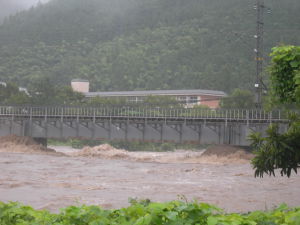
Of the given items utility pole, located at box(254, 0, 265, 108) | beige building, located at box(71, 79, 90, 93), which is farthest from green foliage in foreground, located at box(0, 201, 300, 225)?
beige building, located at box(71, 79, 90, 93)

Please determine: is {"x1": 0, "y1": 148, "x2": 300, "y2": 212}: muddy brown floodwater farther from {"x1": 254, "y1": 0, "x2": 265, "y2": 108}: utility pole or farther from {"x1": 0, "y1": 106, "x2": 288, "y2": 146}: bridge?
{"x1": 254, "y1": 0, "x2": 265, "y2": 108}: utility pole

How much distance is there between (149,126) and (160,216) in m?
52.7

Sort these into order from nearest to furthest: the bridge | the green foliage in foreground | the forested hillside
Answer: the green foliage in foreground, the bridge, the forested hillside

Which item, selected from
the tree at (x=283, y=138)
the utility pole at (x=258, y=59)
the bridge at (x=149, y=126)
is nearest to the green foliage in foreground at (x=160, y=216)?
the tree at (x=283, y=138)

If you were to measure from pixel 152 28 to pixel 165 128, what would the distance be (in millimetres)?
140060

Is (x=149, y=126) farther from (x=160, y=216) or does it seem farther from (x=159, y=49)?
(x=159, y=49)

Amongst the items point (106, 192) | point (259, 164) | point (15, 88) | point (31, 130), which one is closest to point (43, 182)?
point (106, 192)

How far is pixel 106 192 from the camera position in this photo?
96.8 feet

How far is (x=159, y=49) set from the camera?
161125 mm

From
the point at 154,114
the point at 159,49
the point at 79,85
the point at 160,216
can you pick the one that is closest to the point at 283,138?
the point at 160,216

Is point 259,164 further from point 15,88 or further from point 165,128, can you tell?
point 15,88

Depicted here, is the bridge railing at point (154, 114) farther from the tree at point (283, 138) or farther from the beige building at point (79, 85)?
the beige building at point (79, 85)

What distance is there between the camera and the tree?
18469mm

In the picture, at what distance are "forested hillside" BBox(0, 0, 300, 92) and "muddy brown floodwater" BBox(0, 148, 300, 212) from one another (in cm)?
6094
